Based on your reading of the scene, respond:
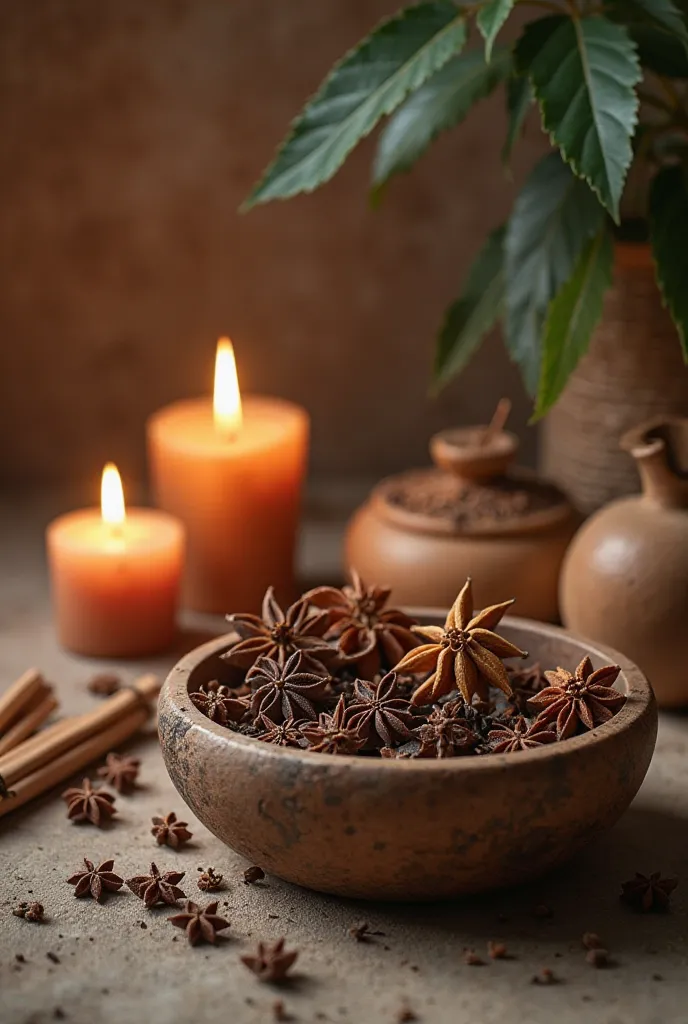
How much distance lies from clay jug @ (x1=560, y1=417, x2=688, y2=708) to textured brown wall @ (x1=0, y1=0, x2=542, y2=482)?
0.62 m

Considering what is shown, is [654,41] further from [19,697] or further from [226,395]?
[19,697]

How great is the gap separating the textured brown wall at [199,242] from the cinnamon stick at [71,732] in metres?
0.71

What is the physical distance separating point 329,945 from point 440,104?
0.82 m

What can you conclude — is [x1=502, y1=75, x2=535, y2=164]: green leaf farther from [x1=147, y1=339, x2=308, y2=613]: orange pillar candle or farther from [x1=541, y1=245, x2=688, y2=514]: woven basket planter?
[x1=147, y1=339, x2=308, y2=613]: orange pillar candle

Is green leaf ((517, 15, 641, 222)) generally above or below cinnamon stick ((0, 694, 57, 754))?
above

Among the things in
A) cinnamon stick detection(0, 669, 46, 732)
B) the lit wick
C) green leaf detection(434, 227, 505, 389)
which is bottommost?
cinnamon stick detection(0, 669, 46, 732)

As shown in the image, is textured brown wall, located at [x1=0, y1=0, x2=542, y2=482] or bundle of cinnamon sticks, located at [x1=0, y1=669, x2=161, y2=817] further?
textured brown wall, located at [x1=0, y1=0, x2=542, y2=482]

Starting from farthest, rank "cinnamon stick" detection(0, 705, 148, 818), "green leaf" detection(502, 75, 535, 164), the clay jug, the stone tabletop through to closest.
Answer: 1. "green leaf" detection(502, 75, 535, 164)
2. the clay jug
3. "cinnamon stick" detection(0, 705, 148, 818)
4. the stone tabletop

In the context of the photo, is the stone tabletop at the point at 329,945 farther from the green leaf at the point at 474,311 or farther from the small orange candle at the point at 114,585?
the green leaf at the point at 474,311

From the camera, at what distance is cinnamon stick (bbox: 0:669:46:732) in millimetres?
1091

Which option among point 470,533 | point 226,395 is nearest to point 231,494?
point 226,395

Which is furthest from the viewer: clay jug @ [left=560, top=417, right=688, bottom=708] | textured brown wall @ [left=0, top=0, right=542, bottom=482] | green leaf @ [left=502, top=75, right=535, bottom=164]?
textured brown wall @ [left=0, top=0, right=542, bottom=482]

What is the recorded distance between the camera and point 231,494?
1393 millimetres

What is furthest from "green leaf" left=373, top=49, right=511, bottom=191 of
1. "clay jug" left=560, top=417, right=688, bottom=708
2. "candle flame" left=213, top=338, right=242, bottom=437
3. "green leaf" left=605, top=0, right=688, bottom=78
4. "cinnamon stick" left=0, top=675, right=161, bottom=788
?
"cinnamon stick" left=0, top=675, right=161, bottom=788
